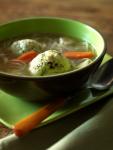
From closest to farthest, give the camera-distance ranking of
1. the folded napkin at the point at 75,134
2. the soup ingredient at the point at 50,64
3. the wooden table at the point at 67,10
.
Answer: the folded napkin at the point at 75,134
the soup ingredient at the point at 50,64
the wooden table at the point at 67,10

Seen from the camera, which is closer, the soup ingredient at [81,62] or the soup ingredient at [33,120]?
the soup ingredient at [33,120]

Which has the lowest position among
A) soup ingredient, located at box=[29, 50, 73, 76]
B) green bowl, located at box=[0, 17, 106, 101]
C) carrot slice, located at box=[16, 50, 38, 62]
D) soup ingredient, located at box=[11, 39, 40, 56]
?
green bowl, located at box=[0, 17, 106, 101]

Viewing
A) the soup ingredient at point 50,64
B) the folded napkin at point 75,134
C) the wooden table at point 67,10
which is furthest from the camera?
the wooden table at point 67,10

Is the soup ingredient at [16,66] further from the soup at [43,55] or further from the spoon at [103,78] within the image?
the spoon at [103,78]

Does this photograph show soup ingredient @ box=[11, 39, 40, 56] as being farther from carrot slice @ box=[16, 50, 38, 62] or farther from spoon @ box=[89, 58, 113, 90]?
spoon @ box=[89, 58, 113, 90]

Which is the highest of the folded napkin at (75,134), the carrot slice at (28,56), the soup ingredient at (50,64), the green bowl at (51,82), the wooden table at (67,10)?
the wooden table at (67,10)

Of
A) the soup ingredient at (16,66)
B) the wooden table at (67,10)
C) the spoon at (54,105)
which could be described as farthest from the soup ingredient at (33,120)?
the wooden table at (67,10)

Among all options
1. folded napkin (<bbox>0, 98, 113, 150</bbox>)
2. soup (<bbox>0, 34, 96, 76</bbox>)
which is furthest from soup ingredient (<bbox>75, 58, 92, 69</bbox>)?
folded napkin (<bbox>0, 98, 113, 150</bbox>)
